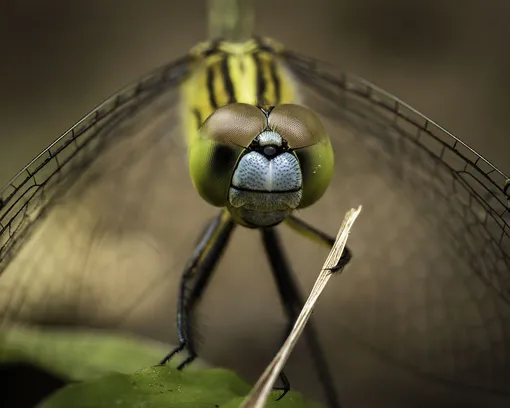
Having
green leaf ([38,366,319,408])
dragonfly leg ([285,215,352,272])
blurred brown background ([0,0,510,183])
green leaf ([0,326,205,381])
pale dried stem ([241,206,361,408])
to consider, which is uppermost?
blurred brown background ([0,0,510,183])

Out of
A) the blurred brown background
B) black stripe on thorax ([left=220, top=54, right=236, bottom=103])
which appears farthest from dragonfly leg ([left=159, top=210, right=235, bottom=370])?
the blurred brown background

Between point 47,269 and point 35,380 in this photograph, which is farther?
point 47,269

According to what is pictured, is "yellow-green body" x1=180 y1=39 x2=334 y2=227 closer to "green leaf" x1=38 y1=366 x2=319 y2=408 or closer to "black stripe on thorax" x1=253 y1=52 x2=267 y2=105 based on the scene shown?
"black stripe on thorax" x1=253 y1=52 x2=267 y2=105

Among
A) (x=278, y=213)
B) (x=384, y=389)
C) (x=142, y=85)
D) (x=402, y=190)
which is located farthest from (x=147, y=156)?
(x=384, y=389)

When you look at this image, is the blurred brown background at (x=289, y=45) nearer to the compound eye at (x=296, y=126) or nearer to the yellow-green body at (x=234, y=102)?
the yellow-green body at (x=234, y=102)

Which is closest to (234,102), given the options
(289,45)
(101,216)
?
(101,216)

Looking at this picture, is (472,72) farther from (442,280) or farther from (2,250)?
(2,250)

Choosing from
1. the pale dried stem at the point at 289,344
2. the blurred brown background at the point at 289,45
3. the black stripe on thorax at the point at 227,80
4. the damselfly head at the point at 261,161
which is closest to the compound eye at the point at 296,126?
the damselfly head at the point at 261,161
